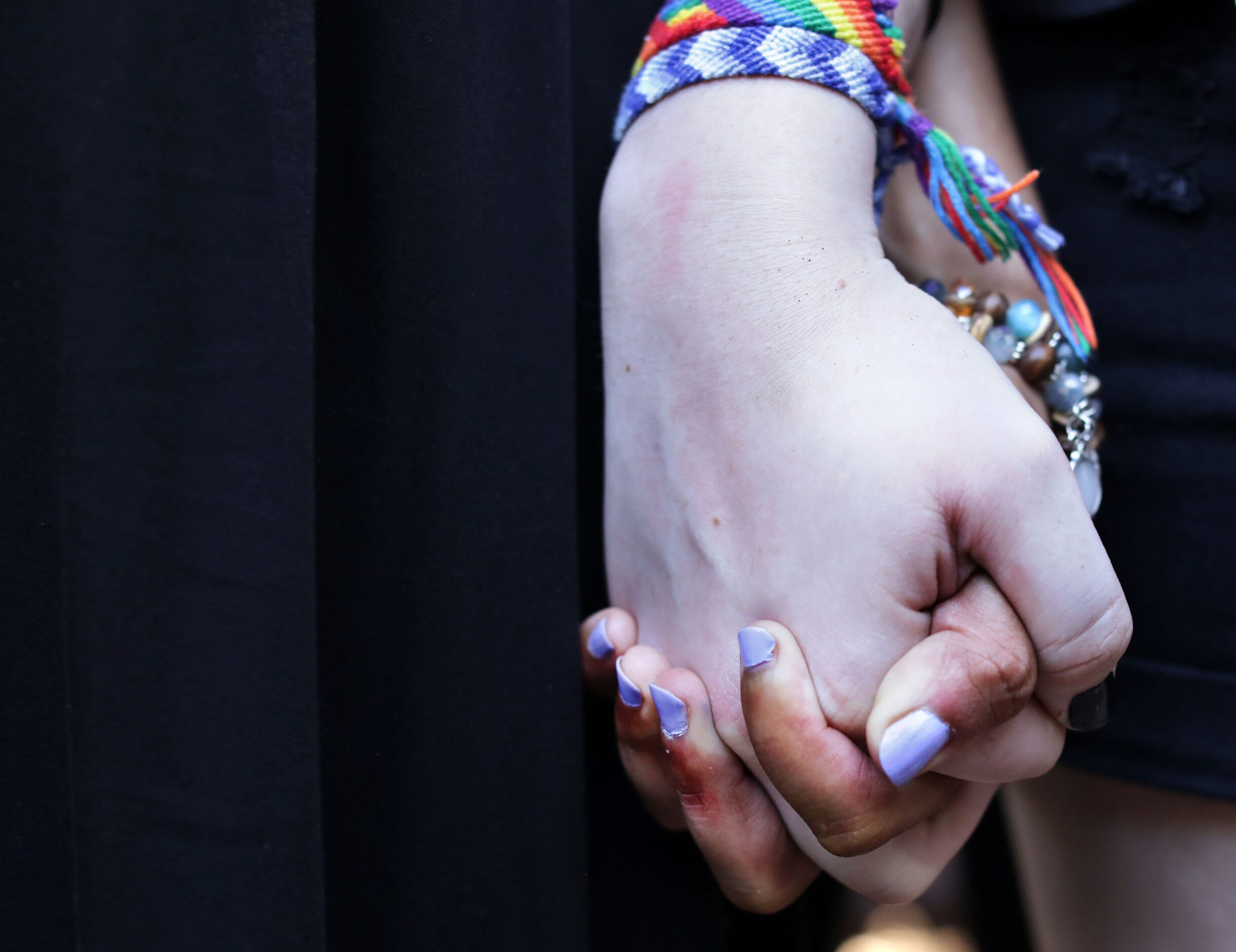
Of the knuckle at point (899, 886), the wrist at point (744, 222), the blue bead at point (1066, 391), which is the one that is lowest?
the knuckle at point (899, 886)

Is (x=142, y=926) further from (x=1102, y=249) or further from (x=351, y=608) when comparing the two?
(x=1102, y=249)

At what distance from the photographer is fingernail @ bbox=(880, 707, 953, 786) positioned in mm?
435

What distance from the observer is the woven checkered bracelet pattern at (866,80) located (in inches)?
20.7

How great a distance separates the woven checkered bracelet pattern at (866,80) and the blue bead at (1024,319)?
0.01 meters

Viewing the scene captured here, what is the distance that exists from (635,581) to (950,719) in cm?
22

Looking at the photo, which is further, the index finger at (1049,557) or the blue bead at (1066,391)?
the blue bead at (1066,391)

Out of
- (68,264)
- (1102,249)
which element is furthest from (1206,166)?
(68,264)

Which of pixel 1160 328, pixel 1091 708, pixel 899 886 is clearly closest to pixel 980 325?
pixel 1160 328

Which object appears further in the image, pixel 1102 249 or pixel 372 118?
pixel 1102 249

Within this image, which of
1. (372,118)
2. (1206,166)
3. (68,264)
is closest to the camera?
(68,264)

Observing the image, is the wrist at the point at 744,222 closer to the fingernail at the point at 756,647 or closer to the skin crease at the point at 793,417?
the skin crease at the point at 793,417

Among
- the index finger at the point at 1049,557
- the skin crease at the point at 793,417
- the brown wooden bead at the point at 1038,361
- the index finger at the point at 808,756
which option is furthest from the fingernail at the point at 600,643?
the brown wooden bead at the point at 1038,361

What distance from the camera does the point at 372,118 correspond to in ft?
1.62

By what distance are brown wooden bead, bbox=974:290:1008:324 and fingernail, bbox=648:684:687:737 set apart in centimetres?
36
